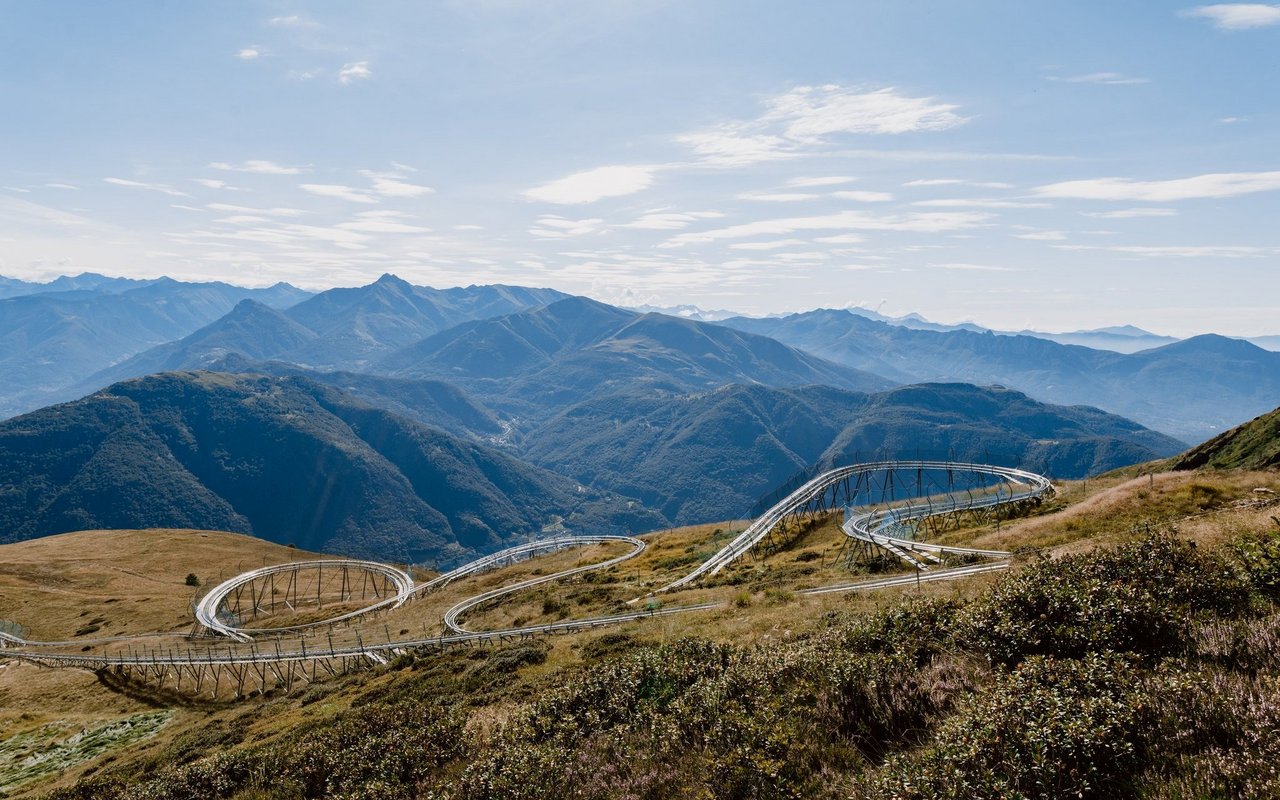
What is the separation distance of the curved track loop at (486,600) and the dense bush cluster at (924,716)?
26.0 metres

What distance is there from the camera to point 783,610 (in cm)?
3638

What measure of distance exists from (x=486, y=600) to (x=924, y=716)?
81.4m

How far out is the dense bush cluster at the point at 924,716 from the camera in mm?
9094

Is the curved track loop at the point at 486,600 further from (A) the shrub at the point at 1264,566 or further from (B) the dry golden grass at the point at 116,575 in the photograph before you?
(A) the shrub at the point at 1264,566

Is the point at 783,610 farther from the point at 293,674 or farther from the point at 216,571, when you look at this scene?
the point at 216,571

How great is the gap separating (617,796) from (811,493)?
101 metres

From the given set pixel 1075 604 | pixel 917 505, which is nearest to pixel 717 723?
pixel 1075 604

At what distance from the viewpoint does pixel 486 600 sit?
85875mm

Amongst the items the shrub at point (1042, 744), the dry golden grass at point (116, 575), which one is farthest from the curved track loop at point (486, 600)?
the shrub at point (1042, 744)

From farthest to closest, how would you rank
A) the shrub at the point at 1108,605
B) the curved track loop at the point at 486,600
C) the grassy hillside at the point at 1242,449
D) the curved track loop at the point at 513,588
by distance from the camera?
the grassy hillside at the point at 1242,449
the curved track loop at the point at 513,588
the curved track loop at the point at 486,600
the shrub at the point at 1108,605

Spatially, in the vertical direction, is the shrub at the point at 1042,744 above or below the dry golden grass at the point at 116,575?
above

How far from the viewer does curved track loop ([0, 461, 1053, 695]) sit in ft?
177

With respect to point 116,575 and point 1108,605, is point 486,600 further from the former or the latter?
point 116,575

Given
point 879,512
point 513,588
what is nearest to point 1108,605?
point 879,512
